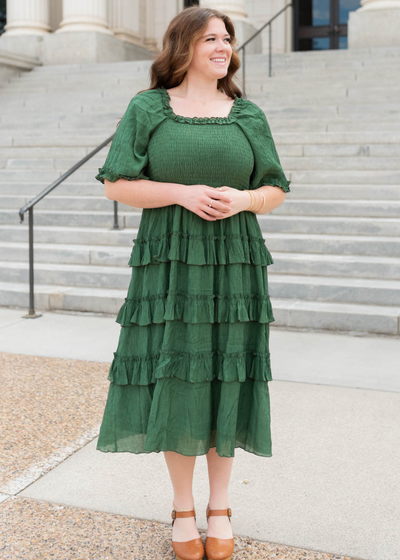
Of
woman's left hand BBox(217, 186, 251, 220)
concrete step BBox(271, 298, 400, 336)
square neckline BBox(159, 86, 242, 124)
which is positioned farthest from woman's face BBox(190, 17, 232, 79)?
concrete step BBox(271, 298, 400, 336)

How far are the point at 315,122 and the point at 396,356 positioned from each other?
546cm

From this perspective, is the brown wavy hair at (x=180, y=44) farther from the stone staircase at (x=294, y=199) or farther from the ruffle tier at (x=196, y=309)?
the stone staircase at (x=294, y=199)

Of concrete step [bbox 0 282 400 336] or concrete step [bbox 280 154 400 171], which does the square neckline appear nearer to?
concrete step [bbox 0 282 400 336]

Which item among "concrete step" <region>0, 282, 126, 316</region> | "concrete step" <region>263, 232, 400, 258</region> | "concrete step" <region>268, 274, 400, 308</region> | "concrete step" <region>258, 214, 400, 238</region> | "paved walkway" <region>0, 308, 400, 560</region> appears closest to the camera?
"paved walkway" <region>0, 308, 400, 560</region>

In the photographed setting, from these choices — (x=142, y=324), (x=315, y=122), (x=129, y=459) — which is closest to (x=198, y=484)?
(x=129, y=459)

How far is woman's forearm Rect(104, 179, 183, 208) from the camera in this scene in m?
2.44

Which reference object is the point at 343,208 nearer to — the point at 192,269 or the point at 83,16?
the point at 192,269

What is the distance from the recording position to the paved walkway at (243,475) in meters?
2.75

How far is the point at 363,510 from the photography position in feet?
9.77

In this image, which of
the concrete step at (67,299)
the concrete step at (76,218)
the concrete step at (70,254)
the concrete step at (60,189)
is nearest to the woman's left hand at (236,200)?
the concrete step at (67,299)

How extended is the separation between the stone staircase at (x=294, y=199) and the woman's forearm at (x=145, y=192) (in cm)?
387

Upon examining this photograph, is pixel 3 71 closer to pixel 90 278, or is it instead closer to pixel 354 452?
pixel 90 278

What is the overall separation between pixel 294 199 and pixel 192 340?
19.4 ft

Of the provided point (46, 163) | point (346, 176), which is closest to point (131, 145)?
point (346, 176)
